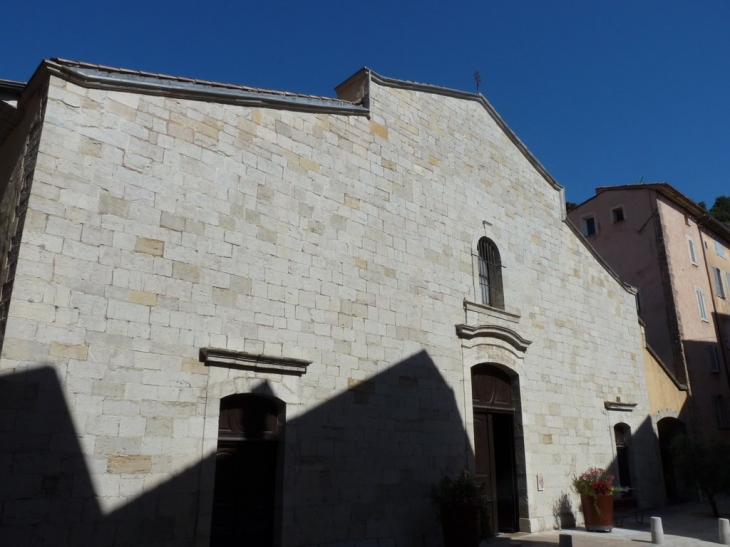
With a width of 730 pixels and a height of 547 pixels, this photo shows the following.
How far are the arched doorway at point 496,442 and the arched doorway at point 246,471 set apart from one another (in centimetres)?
420

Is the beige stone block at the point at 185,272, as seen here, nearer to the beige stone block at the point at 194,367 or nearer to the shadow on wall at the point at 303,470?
the beige stone block at the point at 194,367

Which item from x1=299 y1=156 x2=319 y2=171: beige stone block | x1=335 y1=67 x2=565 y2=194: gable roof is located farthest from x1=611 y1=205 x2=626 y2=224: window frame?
x1=299 y1=156 x2=319 y2=171: beige stone block

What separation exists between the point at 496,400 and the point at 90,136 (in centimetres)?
786

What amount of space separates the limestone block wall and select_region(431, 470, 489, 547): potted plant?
0.38m

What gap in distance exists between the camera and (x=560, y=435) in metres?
11.5

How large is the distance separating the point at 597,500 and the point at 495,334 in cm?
362

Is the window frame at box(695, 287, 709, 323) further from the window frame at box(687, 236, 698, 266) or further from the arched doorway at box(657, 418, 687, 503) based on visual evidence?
the arched doorway at box(657, 418, 687, 503)

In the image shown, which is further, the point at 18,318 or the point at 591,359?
the point at 591,359

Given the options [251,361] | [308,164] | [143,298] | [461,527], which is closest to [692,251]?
[461,527]

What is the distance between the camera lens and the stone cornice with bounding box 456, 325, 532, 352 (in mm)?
10047

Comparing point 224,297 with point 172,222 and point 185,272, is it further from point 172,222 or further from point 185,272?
point 172,222

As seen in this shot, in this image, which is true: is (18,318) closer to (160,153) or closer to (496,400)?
(160,153)

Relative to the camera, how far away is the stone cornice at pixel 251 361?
678 centimetres

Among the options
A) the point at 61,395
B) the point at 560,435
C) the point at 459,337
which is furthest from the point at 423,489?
the point at 61,395
